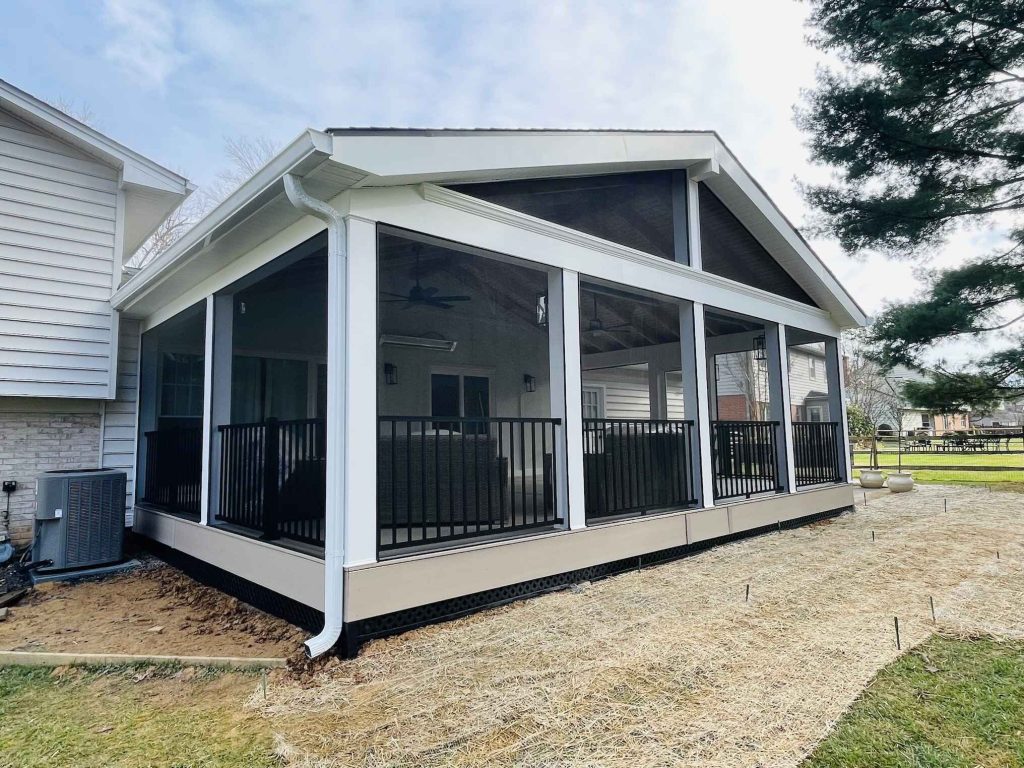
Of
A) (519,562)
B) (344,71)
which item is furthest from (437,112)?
(519,562)

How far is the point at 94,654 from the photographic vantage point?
3.43 metres

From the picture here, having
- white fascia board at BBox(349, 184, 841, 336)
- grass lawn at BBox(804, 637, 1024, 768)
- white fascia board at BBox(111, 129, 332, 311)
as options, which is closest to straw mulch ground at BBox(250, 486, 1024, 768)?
grass lawn at BBox(804, 637, 1024, 768)

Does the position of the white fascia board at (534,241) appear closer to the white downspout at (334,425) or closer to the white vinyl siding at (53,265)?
the white downspout at (334,425)

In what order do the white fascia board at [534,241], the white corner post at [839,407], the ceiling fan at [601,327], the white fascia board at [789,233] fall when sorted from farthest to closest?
the white corner post at [839,407] → the ceiling fan at [601,327] → the white fascia board at [789,233] → the white fascia board at [534,241]

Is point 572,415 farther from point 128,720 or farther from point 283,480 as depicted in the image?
point 128,720

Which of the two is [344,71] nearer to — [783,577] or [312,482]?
[312,482]

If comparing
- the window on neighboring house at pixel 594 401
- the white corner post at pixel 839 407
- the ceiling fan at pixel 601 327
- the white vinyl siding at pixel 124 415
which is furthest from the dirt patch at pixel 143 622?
the white corner post at pixel 839 407

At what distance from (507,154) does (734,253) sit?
13.2ft

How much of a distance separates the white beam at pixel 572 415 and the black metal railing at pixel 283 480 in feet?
6.11

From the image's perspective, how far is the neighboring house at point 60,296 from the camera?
5.81 meters

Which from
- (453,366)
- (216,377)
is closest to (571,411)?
(216,377)

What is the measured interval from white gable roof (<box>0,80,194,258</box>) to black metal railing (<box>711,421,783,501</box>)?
21.8ft

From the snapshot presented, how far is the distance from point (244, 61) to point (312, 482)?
18312 millimetres

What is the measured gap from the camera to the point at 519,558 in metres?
4.26
